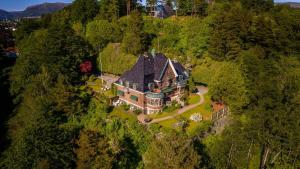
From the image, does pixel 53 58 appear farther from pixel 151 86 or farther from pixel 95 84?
pixel 151 86

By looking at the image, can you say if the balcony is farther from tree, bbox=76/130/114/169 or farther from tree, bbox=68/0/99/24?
tree, bbox=68/0/99/24

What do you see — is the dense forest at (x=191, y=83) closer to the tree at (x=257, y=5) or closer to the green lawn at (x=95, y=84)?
the tree at (x=257, y=5)

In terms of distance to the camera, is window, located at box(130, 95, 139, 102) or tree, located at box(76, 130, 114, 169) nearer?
tree, located at box(76, 130, 114, 169)

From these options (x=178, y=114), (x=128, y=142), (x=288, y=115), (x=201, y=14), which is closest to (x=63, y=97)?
(x=128, y=142)

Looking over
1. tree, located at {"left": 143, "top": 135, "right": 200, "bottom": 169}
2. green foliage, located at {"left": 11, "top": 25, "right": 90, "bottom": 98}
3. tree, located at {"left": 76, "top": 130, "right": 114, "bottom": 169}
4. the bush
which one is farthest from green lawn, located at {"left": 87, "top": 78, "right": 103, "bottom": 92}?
tree, located at {"left": 143, "top": 135, "right": 200, "bottom": 169}

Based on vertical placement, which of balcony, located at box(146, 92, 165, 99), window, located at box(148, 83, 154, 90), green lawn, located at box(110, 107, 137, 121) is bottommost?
green lawn, located at box(110, 107, 137, 121)

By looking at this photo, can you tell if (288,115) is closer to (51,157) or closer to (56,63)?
(51,157)
